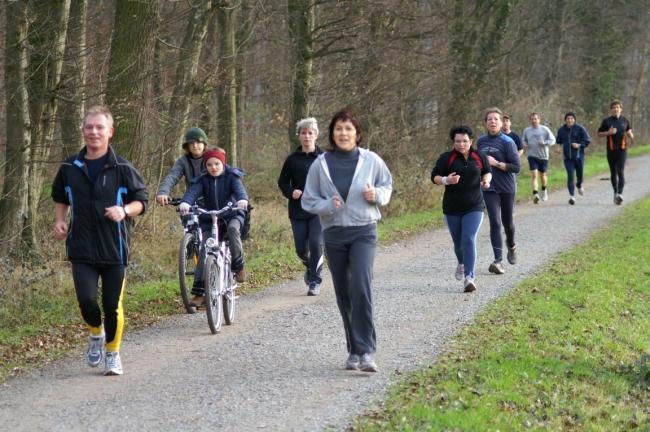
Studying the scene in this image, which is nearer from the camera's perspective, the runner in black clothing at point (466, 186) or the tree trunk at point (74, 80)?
the runner in black clothing at point (466, 186)

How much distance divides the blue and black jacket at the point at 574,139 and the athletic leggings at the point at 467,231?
Answer: 11.6m

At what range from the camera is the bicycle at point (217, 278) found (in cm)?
949

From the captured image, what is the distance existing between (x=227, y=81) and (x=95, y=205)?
10.8 m

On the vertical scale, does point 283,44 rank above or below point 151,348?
above

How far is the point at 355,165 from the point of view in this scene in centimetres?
764

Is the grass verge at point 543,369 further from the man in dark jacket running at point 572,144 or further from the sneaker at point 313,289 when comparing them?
the man in dark jacket running at point 572,144

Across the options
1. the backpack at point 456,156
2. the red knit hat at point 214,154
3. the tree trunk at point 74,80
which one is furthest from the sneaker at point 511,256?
the tree trunk at point 74,80

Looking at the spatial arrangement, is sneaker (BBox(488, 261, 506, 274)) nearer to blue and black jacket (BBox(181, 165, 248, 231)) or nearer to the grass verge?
the grass verge

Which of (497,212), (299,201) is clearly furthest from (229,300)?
(497,212)

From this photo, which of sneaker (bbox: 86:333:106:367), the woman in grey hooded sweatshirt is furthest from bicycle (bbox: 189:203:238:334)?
the woman in grey hooded sweatshirt

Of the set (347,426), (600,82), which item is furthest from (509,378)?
(600,82)

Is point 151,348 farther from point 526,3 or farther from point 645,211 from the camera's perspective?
point 526,3

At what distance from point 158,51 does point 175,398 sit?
1074cm

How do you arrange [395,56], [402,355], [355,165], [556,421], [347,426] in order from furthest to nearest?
1. [395,56]
2. [402,355]
3. [355,165]
4. [556,421]
5. [347,426]
